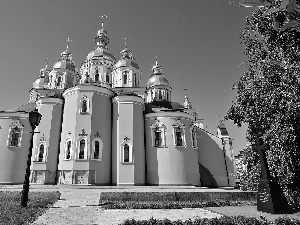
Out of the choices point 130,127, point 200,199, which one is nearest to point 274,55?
point 200,199

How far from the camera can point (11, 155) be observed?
2378 cm

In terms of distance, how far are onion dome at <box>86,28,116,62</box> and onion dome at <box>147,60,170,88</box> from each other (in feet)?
23.4

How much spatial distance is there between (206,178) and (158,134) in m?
8.82

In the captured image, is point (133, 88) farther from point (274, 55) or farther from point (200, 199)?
point (274, 55)

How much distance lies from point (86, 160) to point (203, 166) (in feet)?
48.4

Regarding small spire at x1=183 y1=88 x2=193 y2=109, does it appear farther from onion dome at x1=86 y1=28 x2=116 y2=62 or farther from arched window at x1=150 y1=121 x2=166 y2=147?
arched window at x1=150 y1=121 x2=166 y2=147

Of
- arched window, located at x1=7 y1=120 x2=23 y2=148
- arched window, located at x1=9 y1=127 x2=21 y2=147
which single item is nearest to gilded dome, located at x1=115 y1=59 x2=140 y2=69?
arched window, located at x1=7 y1=120 x2=23 y2=148

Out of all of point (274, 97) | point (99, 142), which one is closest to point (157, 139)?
point (99, 142)

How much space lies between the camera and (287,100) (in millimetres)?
8445

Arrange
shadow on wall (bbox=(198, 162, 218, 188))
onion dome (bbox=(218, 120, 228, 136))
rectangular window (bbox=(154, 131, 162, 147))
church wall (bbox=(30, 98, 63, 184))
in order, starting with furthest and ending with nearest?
onion dome (bbox=(218, 120, 228, 136)), shadow on wall (bbox=(198, 162, 218, 188)), rectangular window (bbox=(154, 131, 162, 147)), church wall (bbox=(30, 98, 63, 184))

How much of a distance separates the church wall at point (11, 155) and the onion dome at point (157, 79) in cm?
2002

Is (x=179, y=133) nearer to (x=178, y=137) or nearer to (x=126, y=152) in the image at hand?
(x=178, y=137)

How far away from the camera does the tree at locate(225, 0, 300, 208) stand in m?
8.41

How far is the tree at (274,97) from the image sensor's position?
841 centimetres
